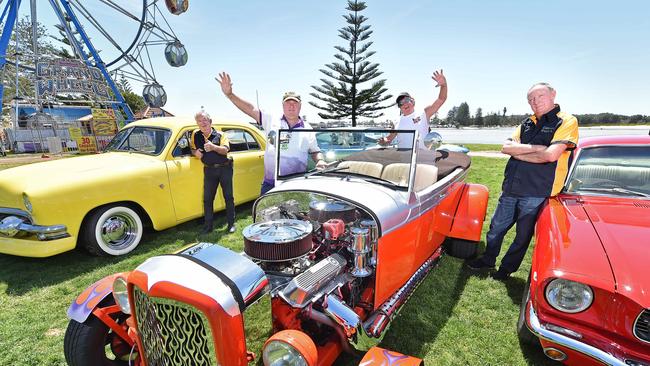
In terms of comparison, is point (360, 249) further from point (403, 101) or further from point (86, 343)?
point (403, 101)

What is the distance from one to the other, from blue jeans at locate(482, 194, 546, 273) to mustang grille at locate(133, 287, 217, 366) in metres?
3.23

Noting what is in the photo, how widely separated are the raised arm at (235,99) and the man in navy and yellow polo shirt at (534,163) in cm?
299

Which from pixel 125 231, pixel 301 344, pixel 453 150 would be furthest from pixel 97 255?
pixel 453 150

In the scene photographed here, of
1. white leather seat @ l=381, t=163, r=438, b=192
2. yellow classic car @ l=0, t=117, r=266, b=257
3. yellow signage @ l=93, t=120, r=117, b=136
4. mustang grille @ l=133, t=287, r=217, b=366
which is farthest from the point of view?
yellow signage @ l=93, t=120, r=117, b=136

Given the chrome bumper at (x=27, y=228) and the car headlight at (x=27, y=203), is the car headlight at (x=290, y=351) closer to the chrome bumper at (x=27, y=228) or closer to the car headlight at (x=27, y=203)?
the chrome bumper at (x=27, y=228)

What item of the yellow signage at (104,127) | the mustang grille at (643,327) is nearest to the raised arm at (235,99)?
the mustang grille at (643,327)

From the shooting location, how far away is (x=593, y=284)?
1.92m

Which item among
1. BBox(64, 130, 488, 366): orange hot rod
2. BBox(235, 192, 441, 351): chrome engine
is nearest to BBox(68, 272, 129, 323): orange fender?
BBox(64, 130, 488, 366): orange hot rod

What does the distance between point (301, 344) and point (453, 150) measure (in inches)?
158

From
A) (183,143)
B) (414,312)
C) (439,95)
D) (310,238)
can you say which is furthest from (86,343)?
(439,95)

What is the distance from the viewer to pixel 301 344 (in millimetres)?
1688

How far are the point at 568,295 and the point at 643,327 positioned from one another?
36 cm

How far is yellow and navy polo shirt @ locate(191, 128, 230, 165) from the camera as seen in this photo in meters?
4.95

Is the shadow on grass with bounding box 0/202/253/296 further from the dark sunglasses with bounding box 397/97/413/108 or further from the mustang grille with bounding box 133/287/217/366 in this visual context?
the dark sunglasses with bounding box 397/97/413/108
